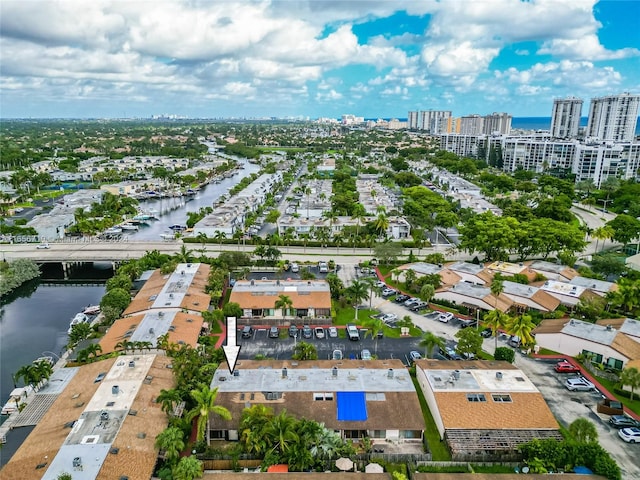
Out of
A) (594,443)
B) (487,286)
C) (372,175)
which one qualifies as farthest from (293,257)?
(372,175)

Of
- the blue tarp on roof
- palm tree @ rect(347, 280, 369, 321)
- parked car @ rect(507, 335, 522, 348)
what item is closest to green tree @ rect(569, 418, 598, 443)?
the blue tarp on roof

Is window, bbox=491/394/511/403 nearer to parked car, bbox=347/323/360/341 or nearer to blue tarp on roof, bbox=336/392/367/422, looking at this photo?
blue tarp on roof, bbox=336/392/367/422

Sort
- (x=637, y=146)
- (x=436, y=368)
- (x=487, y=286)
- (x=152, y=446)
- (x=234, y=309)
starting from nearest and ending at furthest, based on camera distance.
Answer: (x=152, y=446)
(x=436, y=368)
(x=234, y=309)
(x=487, y=286)
(x=637, y=146)

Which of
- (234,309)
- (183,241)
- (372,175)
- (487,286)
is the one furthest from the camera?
(372,175)

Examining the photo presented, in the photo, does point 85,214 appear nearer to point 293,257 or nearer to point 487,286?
point 293,257

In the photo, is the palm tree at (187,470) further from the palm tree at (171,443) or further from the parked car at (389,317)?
the parked car at (389,317)

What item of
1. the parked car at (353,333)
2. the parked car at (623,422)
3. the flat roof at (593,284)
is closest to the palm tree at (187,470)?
the parked car at (353,333)
